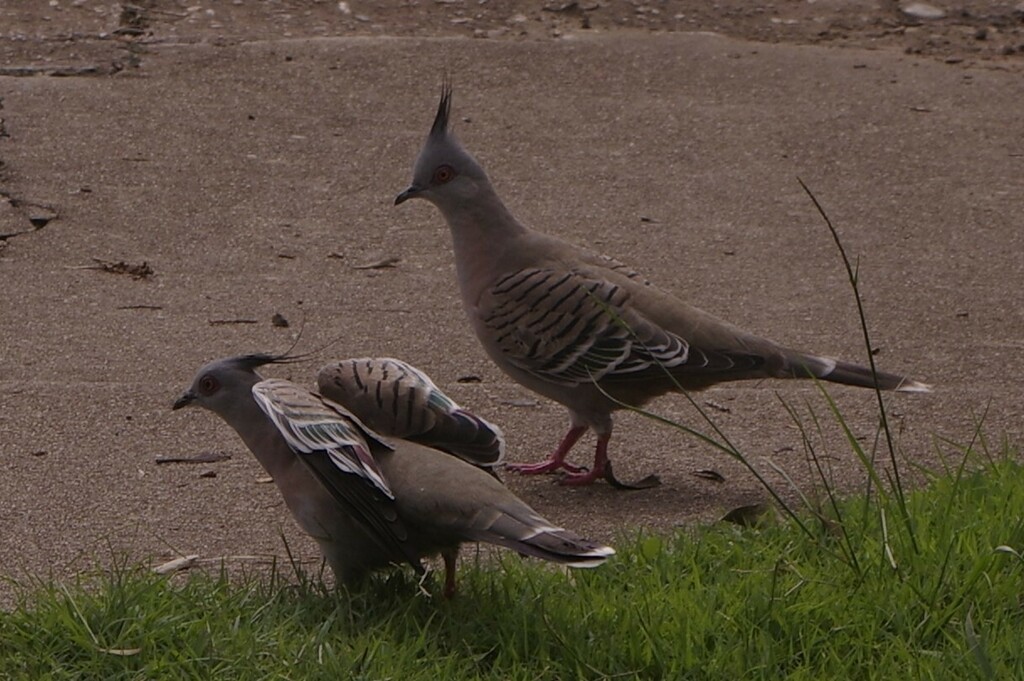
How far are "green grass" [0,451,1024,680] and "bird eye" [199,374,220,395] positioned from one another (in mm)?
446

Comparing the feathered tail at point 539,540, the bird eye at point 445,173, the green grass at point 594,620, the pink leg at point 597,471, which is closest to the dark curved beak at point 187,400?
the green grass at point 594,620

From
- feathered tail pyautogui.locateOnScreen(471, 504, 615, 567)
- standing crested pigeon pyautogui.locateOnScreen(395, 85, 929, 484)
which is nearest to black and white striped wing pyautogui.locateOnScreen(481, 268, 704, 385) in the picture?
standing crested pigeon pyautogui.locateOnScreen(395, 85, 929, 484)

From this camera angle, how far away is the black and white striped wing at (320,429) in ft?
12.0

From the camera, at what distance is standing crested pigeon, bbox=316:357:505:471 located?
3.93 meters

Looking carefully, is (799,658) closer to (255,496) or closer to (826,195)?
(255,496)

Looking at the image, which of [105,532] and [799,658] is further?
[105,532]

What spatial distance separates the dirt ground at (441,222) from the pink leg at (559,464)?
1.8 inches

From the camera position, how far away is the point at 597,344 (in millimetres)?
4699

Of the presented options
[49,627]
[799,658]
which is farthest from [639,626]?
[49,627]

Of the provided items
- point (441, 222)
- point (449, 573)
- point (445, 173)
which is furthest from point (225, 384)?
point (441, 222)

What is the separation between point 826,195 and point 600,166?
3.19 feet

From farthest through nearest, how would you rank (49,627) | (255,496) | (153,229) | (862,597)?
1. (153,229)
2. (255,496)
3. (862,597)
4. (49,627)

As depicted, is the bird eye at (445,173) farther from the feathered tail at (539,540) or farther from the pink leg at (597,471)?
the feathered tail at (539,540)

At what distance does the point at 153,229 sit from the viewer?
6402 millimetres
